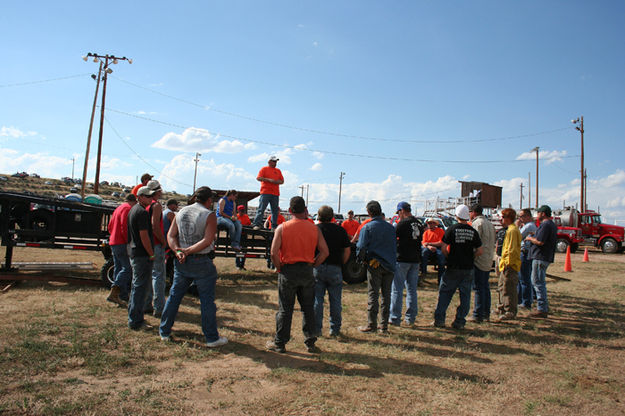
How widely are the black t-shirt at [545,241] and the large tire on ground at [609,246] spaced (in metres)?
20.2

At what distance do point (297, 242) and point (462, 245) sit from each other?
2.77 metres

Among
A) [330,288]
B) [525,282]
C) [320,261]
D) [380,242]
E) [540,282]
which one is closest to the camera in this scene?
[320,261]

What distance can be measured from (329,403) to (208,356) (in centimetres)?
166

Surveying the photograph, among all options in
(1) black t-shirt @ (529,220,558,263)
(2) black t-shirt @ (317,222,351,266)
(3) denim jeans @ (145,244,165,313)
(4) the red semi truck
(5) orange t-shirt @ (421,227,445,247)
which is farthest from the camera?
(4) the red semi truck

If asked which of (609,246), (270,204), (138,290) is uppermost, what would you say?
(270,204)

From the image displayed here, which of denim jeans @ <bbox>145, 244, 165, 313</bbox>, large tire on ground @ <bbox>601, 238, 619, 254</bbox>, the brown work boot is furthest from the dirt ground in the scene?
large tire on ground @ <bbox>601, 238, 619, 254</bbox>

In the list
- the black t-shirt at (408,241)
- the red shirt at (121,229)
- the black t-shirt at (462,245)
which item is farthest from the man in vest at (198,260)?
the black t-shirt at (462,245)

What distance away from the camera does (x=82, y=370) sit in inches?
150

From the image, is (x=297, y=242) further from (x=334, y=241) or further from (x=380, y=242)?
(x=380, y=242)

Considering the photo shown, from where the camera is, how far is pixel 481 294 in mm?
6590

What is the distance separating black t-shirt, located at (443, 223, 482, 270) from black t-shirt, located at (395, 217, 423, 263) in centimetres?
45

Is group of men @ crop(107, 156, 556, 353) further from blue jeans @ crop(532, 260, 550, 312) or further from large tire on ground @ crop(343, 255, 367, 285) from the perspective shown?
large tire on ground @ crop(343, 255, 367, 285)

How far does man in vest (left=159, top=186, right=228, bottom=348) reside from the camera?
451 cm

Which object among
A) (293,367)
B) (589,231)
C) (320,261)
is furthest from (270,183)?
(589,231)
